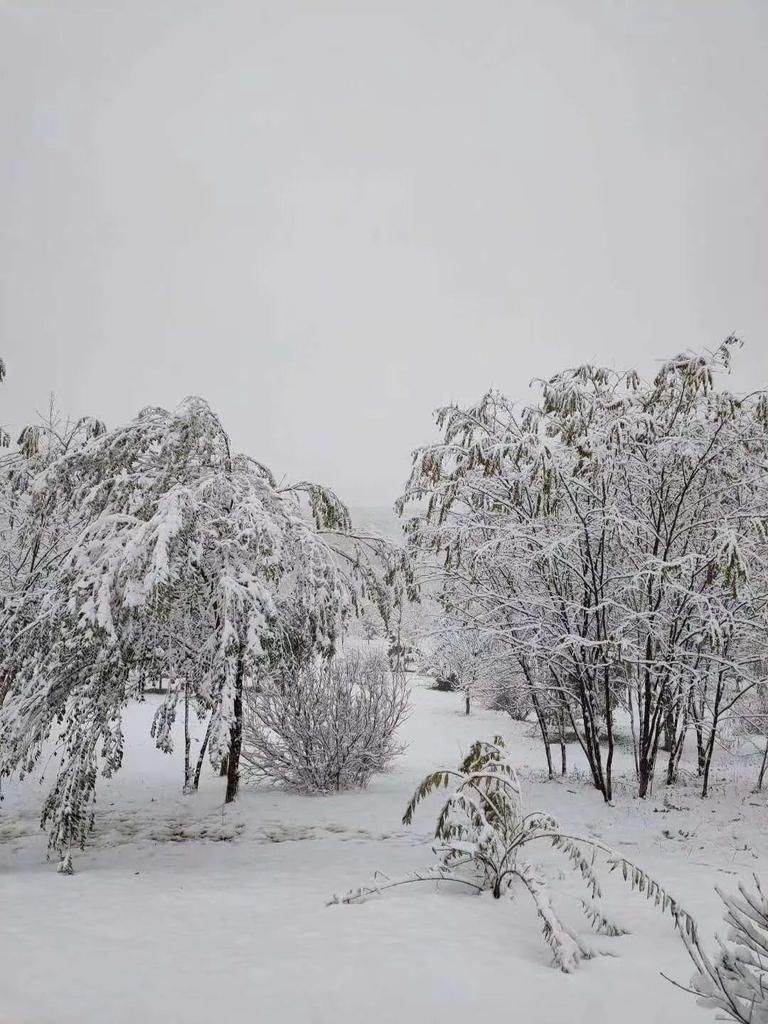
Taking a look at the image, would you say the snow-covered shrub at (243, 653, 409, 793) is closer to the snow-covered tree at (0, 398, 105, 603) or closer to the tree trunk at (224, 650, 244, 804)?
the tree trunk at (224, 650, 244, 804)

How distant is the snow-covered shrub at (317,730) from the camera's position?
802cm

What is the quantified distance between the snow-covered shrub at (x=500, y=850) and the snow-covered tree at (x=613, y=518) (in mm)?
2215

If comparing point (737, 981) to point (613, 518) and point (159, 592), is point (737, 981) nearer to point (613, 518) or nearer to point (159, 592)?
point (159, 592)

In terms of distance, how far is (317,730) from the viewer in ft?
26.2

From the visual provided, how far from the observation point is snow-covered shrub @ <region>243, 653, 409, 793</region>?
8016 mm

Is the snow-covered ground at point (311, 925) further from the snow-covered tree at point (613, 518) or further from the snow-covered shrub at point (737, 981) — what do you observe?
the snow-covered tree at point (613, 518)

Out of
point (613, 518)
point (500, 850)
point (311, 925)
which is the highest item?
point (613, 518)

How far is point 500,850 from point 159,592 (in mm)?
3170

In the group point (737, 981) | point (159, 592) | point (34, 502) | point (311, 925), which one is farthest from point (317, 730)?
point (737, 981)

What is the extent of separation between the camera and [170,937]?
3.44 m

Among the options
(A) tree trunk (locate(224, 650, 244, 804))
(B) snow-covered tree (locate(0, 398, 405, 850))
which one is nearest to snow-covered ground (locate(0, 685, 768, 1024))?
(A) tree trunk (locate(224, 650, 244, 804))

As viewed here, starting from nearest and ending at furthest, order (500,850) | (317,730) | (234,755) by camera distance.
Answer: (500,850)
(234,755)
(317,730)

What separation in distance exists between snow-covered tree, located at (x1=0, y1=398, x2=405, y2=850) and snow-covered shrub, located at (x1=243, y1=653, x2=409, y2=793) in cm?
181

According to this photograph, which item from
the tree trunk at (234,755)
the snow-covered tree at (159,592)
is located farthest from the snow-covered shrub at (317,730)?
the snow-covered tree at (159,592)
